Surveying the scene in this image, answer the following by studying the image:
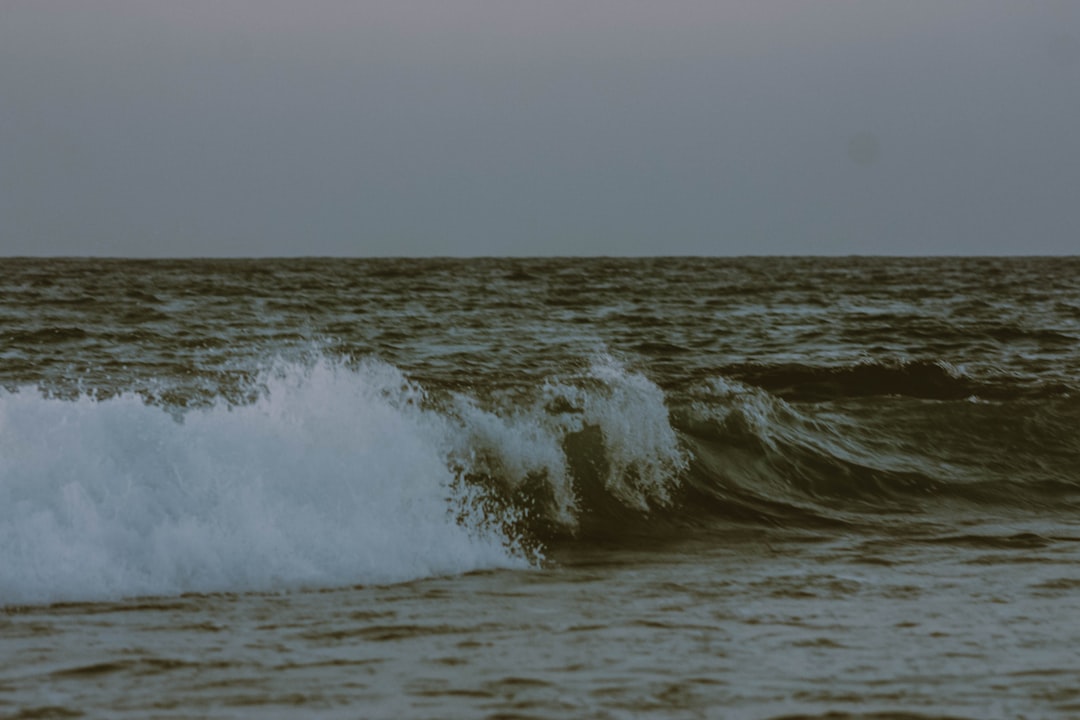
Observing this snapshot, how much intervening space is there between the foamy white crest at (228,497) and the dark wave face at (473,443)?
2cm

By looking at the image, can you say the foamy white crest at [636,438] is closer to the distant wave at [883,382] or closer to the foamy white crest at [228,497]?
the foamy white crest at [228,497]

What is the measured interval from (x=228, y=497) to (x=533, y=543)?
1.90 meters

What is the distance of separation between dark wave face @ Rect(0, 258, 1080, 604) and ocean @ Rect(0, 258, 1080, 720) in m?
0.03

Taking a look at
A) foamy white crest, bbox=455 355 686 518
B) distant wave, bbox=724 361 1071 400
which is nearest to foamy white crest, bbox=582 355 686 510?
foamy white crest, bbox=455 355 686 518

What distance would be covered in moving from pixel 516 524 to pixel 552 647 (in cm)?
293

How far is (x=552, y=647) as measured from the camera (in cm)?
499

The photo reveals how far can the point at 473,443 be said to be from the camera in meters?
8.98

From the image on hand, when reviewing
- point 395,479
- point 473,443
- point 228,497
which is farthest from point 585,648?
point 473,443

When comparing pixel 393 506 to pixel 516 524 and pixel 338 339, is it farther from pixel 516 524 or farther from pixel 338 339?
pixel 338 339

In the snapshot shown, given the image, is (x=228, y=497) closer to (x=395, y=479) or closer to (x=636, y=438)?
(x=395, y=479)

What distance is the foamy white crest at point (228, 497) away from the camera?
6379 millimetres

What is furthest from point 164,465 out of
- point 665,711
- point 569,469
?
point 665,711

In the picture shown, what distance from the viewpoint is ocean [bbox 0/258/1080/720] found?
450cm

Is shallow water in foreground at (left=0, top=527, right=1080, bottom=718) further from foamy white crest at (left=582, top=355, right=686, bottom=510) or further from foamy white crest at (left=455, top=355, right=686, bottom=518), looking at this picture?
foamy white crest at (left=582, top=355, right=686, bottom=510)
